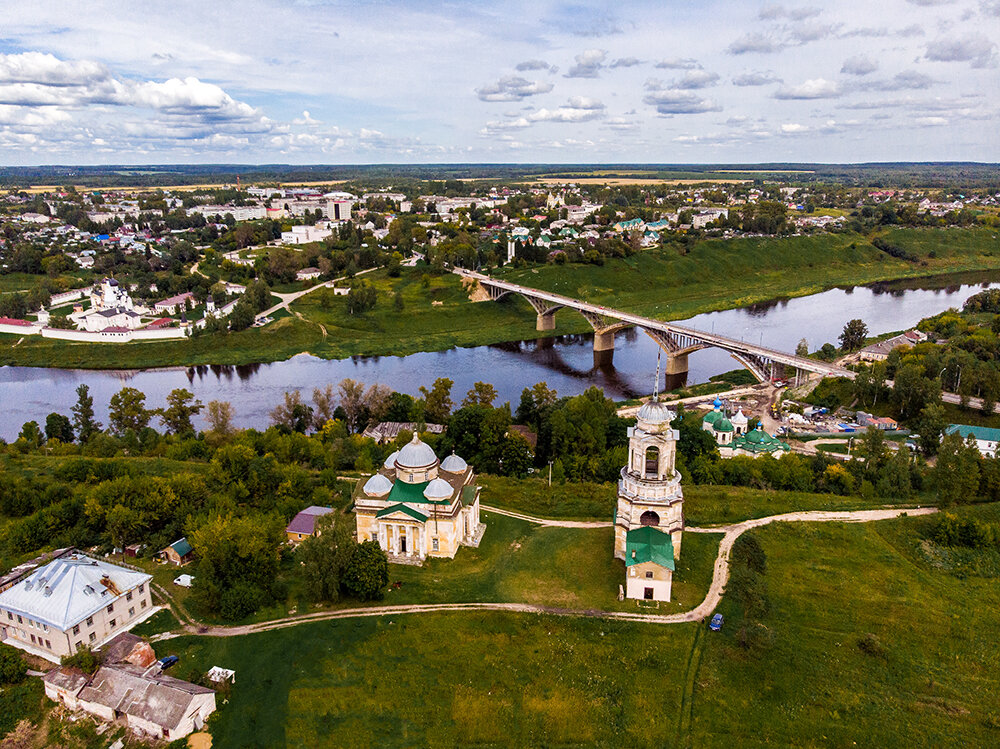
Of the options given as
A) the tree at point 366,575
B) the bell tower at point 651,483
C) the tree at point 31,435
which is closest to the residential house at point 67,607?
the tree at point 366,575

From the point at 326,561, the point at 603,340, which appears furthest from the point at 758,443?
the point at 603,340

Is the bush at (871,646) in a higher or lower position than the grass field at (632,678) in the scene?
higher

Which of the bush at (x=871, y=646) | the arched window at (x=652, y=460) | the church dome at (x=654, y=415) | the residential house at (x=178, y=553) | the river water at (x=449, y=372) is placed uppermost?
the church dome at (x=654, y=415)

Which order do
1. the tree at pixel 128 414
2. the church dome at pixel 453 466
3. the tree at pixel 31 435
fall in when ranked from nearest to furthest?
the church dome at pixel 453 466
the tree at pixel 31 435
the tree at pixel 128 414

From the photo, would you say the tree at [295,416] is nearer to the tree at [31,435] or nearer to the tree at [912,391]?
the tree at [31,435]

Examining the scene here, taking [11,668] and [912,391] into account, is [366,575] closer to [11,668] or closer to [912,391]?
[11,668]

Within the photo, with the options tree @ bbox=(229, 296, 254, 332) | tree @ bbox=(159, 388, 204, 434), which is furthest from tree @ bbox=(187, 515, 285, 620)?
tree @ bbox=(229, 296, 254, 332)

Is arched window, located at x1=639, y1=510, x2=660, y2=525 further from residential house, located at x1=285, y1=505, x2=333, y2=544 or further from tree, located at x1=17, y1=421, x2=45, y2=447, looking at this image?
tree, located at x1=17, y1=421, x2=45, y2=447
